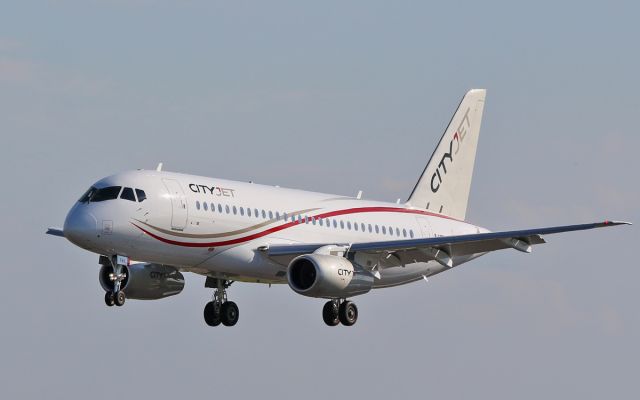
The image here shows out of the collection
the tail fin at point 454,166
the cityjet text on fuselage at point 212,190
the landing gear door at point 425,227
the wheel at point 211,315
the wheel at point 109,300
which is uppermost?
the tail fin at point 454,166

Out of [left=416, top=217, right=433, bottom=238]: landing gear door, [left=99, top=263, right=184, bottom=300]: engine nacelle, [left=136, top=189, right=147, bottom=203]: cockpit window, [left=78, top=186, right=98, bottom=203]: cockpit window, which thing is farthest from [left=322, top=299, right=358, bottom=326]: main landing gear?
[left=78, top=186, right=98, bottom=203]: cockpit window

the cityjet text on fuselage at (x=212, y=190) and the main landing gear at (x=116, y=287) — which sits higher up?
the cityjet text on fuselage at (x=212, y=190)

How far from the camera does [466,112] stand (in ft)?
242

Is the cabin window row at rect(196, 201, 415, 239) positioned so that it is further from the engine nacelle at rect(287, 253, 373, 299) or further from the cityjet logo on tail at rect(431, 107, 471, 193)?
the cityjet logo on tail at rect(431, 107, 471, 193)

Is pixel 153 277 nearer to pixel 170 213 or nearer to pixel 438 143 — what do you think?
pixel 170 213

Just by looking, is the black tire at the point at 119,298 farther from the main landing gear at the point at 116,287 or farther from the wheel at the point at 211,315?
the wheel at the point at 211,315

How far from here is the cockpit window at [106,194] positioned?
179 ft

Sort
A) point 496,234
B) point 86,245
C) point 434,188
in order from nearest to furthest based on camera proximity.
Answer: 1. point 86,245
2. point 496,234
3. point 434,188

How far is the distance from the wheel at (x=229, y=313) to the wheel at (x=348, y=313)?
4707mm

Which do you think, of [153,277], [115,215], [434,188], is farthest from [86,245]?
[434,188]

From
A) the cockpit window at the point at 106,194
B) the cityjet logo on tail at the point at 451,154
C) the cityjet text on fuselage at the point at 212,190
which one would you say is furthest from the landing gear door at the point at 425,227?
the cockpit window at the point at 106,194

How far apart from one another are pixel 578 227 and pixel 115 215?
1672 centimetres

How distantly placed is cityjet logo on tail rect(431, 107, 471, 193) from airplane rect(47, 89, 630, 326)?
4723 millimetres

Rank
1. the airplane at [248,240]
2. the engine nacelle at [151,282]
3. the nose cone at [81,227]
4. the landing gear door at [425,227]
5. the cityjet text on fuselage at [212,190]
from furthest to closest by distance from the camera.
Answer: the landing gear door at [425,227], the engine nacelle at [151,282], the cityjet text on fuselage at [212,190], the airplane at [248,240], the nose cone at [81,227]
